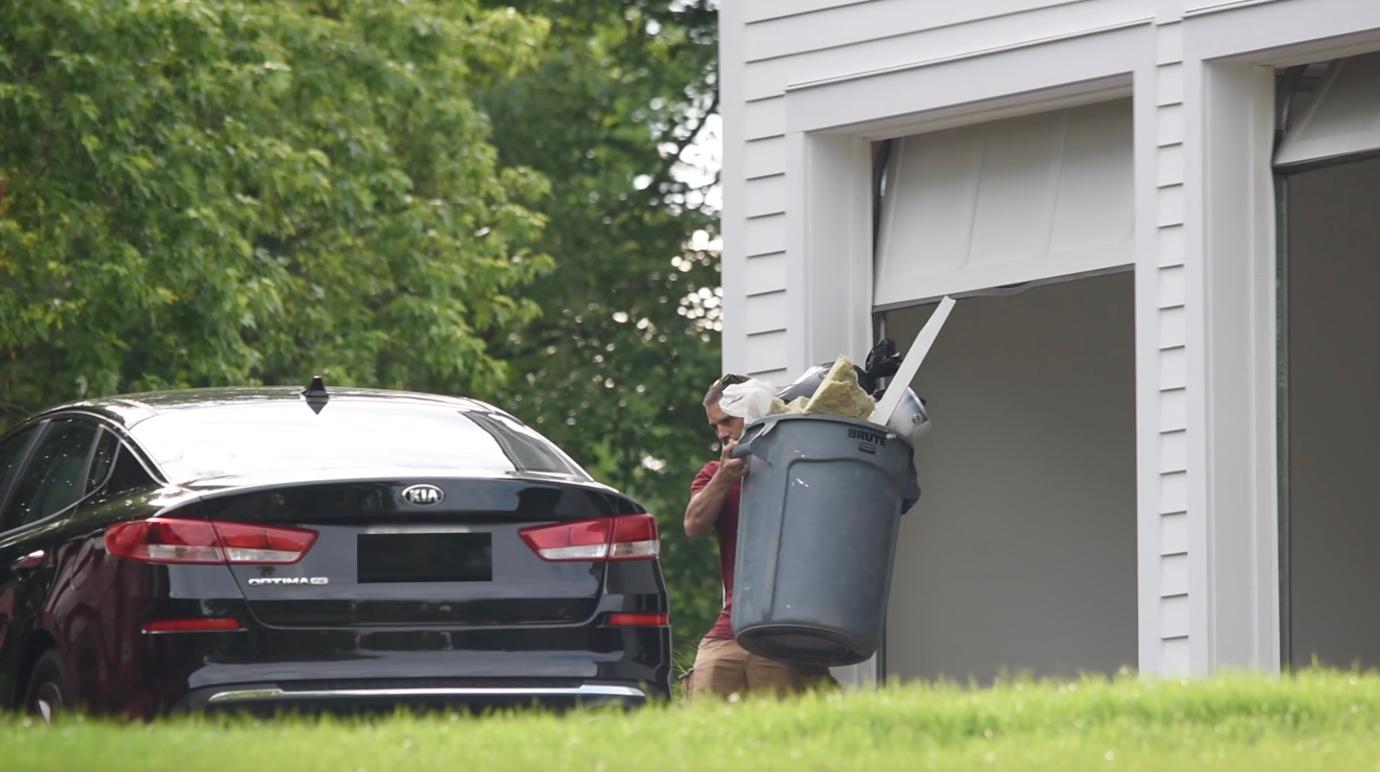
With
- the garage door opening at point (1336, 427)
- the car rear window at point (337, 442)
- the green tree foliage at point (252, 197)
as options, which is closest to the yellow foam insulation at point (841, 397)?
the car rear window at point (337, 442)

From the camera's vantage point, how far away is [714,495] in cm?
895

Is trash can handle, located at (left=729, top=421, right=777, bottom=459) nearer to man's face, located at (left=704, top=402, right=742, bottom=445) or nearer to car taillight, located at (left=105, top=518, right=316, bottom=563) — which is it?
man's face, located at (left=704, top=402, right=742, bottom=445)

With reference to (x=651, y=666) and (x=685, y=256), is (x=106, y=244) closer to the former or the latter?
(x=685, y=256)

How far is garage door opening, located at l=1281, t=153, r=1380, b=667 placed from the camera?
45.3 feet

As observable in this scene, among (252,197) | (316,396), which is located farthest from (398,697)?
(252,197)

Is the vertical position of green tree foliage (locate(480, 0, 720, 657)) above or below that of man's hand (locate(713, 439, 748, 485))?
above

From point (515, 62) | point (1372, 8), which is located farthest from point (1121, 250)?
point (515, 62)

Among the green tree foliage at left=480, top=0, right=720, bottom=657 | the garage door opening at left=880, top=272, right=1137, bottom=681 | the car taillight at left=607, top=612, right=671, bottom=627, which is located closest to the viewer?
the car taillight at left=607, top=612, right=671, bottom=627

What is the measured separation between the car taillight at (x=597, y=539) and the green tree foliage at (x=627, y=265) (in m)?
20.1

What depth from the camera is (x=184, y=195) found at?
819 inches

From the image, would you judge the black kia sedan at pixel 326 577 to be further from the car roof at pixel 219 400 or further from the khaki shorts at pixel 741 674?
the khaki shorts at pixel 741 674

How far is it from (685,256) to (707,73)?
84.4 inches

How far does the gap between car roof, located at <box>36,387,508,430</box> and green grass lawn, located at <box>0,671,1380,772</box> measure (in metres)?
1.08

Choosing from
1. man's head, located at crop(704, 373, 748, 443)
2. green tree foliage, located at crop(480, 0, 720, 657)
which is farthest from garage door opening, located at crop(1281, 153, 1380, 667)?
green tree foliage, located at crop(480, 0, 720, 657)
